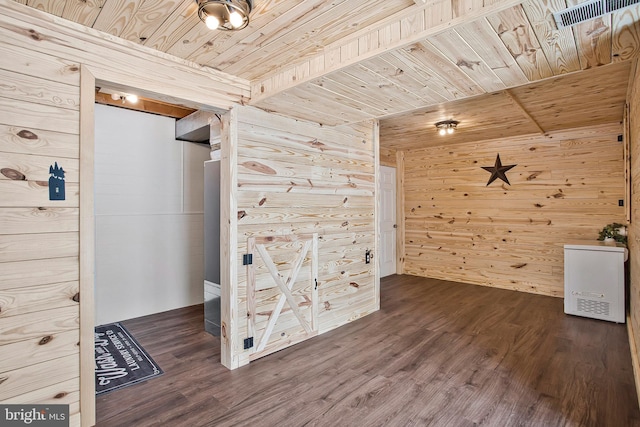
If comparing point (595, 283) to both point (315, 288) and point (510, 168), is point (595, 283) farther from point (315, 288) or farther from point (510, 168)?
point (315, 288)

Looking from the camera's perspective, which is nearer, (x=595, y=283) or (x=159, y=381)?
(x=159, y=381)

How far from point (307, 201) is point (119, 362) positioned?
233cm

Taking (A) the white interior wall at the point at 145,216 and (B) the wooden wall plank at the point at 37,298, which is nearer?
(B) the wooden wall plank at the point at 37,298

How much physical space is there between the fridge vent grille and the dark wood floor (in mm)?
141

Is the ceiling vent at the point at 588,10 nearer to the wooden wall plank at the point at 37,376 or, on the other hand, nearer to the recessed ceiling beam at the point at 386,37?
the recessed ceiling beam at the point at 386,37

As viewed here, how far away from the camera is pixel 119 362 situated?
300 centimetres

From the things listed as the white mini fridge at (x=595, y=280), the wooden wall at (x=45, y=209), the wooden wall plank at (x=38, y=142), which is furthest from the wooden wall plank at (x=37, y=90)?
the white mini fridge at (x=595, y=280)

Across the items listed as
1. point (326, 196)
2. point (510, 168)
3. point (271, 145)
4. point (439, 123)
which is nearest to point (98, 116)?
point (271, 145)

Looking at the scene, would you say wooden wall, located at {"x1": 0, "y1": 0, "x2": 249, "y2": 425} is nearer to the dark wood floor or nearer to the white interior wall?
the dark wood floor

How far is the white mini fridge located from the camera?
155 inches

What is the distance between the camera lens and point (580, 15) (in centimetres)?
155

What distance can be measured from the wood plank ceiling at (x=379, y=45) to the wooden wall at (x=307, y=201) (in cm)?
39

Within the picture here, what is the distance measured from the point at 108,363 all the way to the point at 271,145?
251 cm

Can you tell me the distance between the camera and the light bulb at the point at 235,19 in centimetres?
169
